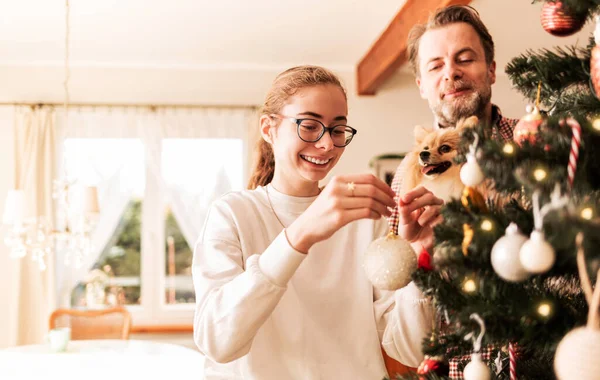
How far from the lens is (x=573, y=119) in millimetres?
554

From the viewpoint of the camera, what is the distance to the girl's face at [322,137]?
1.13m

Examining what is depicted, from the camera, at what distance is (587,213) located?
0.49 metres

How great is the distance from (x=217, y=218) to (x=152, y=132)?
3.98 metres

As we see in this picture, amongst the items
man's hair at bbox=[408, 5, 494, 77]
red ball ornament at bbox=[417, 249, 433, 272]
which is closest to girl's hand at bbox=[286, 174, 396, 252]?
red ball ornament at bbox=[417, 249, 433, 272]

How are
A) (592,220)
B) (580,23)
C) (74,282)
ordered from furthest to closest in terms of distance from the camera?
(74,282), (580,23), (592,220)

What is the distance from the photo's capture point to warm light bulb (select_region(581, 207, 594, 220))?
490mm

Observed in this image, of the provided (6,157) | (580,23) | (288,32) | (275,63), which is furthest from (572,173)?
(6,157)

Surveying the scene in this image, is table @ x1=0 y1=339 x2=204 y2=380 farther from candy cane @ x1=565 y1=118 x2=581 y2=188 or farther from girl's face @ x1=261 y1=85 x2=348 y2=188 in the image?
candy cane @ x1=565 y1=118 x2=581 y2=188

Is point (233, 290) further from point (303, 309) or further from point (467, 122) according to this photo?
point (467, 122)

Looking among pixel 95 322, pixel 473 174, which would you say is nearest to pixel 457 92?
pixel 473 174

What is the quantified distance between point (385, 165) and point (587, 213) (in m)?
4.44

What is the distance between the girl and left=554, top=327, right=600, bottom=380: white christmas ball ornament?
0.54 metres

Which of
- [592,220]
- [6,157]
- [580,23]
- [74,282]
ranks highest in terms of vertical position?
[6,157]

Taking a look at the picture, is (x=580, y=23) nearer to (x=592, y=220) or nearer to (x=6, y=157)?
(x=592, y=220)
